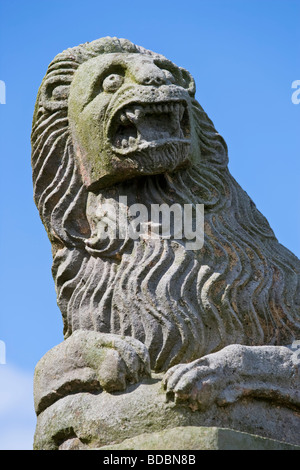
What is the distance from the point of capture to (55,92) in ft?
27.4

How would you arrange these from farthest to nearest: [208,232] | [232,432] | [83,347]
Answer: [208,232], [83,347], [232,432]

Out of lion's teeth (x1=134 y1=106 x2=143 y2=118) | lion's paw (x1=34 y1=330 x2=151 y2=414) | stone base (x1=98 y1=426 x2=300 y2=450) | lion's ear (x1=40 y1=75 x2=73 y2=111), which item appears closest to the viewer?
stone base (x1=98 y1=426 x2=300 y2=450)

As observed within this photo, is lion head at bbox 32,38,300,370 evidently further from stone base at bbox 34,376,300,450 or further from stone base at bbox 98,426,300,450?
stone base at bbox 98,426,300,450

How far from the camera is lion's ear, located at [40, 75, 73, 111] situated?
27.3ft

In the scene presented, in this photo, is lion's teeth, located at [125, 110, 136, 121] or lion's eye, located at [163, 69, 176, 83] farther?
lion's eye, located at [163, 69, 176, 83]

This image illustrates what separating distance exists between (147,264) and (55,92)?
158 cm

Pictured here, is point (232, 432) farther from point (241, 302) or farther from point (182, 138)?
point (182, 138)

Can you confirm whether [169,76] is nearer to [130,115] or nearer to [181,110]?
[181,110]

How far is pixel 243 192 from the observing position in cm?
841

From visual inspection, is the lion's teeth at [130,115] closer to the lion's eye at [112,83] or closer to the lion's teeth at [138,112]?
the lion's teeth at [138,112]

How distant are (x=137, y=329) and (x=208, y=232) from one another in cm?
92

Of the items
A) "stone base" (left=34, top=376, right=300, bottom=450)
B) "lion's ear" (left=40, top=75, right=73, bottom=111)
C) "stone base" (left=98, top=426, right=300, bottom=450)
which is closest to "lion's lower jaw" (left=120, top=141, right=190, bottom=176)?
"lion's ear" (left=40, top=75, right=73, bottom=111)

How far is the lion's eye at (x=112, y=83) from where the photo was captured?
8016 millimetres
